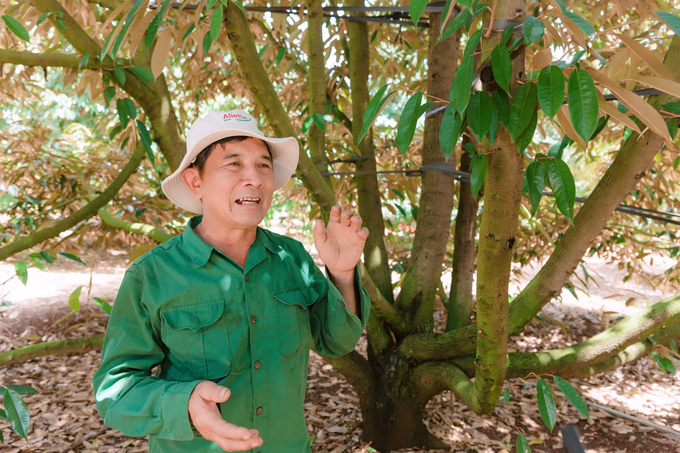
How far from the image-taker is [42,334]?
3.81 m

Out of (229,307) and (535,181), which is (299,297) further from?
(535,181)

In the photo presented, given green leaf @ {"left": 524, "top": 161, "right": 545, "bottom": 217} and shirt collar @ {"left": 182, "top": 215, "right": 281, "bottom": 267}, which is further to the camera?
shirt collar @ {"left": 182, "top": 215, "right": 281, "bottom": 267}

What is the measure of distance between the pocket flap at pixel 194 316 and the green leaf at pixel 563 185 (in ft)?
2.75

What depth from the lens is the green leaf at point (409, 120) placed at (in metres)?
1.05

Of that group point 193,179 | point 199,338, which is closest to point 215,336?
point 199,338

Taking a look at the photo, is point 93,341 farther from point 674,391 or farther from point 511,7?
point 674,391

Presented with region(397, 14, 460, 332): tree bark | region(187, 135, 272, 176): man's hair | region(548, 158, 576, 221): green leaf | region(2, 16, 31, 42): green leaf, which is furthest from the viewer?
region(397, 14, 460, 332): tree bark

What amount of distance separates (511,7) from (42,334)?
13.1 ft

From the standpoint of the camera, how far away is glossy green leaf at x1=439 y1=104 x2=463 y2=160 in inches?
40.6

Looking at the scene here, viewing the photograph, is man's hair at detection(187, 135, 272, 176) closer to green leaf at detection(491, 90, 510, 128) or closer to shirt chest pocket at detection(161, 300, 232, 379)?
shirt chest pocket at detection(161, 300, 232, 379)

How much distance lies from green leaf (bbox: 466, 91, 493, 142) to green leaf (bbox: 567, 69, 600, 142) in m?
0.17

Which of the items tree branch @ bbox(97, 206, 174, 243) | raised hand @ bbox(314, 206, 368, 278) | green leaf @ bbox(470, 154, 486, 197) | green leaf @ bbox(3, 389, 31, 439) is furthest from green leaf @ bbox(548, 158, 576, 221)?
tree branch @ bbox(97, 206, 174, 243)

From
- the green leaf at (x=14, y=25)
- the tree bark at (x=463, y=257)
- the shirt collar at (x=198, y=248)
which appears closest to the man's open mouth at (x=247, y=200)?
the shirt collar at (x=198, y=248)

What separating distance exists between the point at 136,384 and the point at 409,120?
838 millimetres
